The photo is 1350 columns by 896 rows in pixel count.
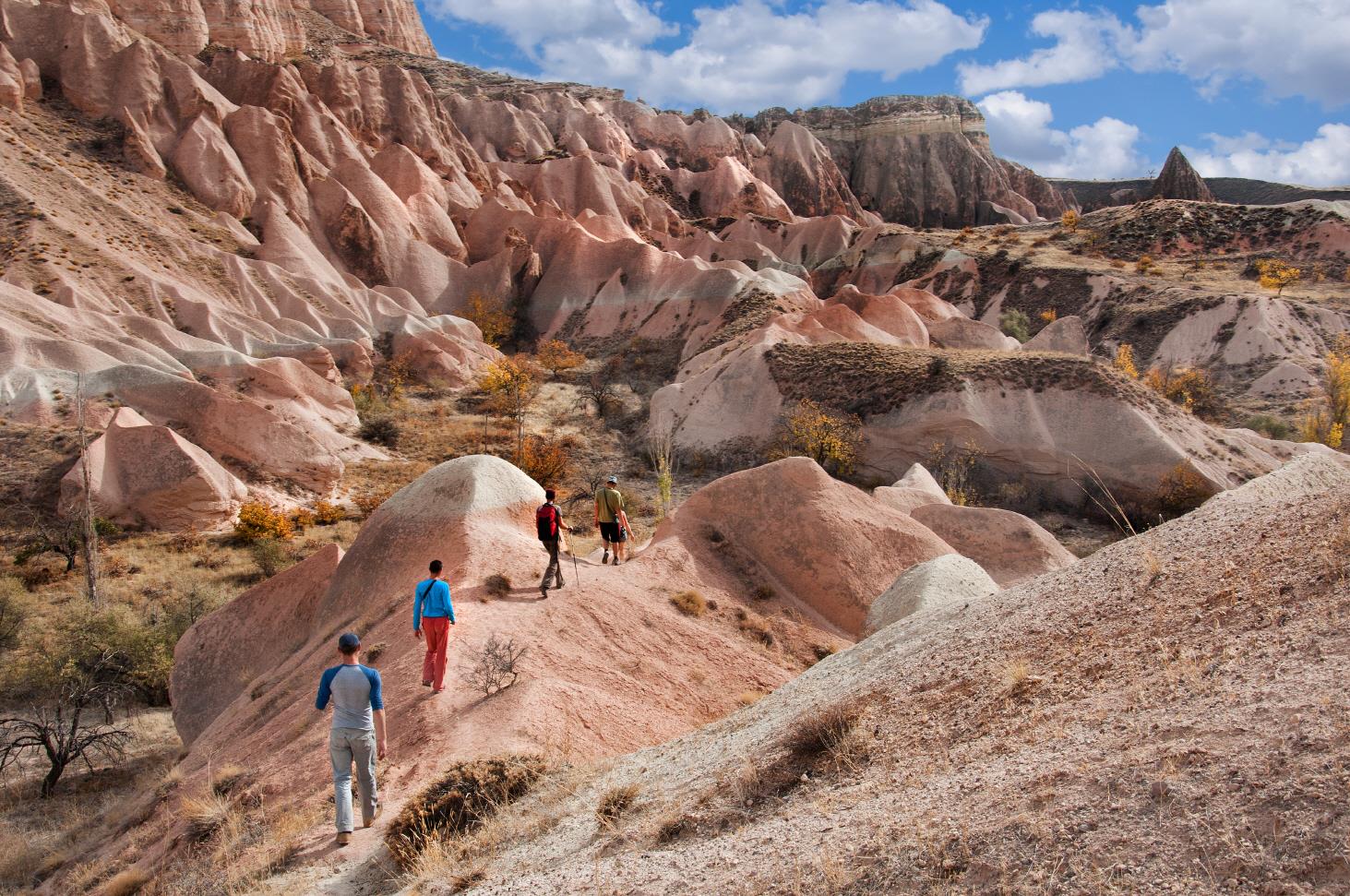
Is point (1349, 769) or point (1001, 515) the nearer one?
point (1349, 769)

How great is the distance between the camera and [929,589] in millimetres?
11398

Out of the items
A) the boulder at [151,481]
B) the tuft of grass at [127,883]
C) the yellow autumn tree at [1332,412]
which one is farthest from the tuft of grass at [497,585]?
the yellow autumn tree at [1332,412]

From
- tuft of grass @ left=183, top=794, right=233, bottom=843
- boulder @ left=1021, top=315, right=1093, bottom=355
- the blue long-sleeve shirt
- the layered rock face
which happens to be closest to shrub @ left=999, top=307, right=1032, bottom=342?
boulder @ left=1021, top=315, right=1093, bottom=355

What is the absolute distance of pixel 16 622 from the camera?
721 inches

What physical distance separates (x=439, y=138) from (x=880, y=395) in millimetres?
45235

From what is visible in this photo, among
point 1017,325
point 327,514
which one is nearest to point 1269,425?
point 1017,325

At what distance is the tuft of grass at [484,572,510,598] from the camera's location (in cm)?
1123

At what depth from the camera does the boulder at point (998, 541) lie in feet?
55.4

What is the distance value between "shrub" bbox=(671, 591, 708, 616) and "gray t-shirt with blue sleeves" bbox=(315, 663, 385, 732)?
241 inches

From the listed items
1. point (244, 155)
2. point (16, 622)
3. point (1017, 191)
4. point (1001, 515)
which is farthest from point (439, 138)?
point (1017, 191)

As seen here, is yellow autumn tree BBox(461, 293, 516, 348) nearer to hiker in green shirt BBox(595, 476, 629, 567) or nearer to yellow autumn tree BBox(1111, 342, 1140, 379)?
yellow autumn tree BBox(1111, 342, 1140, 379)

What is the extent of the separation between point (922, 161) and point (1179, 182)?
25485 millimetres

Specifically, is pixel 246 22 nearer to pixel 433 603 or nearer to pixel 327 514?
pixel 327 514

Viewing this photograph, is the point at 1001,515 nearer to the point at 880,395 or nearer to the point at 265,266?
the point at 880,395
